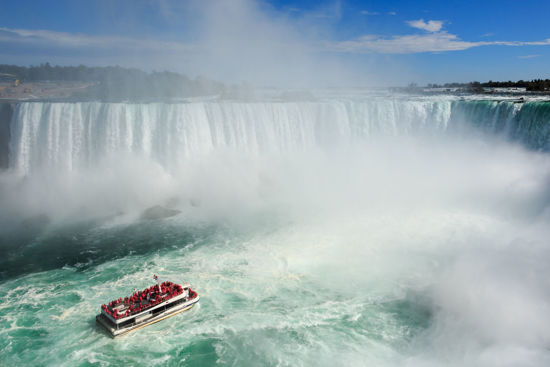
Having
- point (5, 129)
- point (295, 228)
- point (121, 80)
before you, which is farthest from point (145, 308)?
point (121, 80)

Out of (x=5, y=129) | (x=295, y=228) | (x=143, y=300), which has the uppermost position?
(x=5, y=129)

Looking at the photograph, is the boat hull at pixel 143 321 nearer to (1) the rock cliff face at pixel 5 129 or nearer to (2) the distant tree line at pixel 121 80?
(1) the rock cliff face at pixel 5 129

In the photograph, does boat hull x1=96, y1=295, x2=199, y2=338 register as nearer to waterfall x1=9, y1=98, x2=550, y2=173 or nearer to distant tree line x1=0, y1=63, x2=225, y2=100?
waterfall x1=9, y1=98, x2=550, y2=173

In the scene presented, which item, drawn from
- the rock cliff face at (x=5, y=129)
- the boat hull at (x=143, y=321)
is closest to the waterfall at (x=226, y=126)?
the rock cliff face at (x=5, y=129)

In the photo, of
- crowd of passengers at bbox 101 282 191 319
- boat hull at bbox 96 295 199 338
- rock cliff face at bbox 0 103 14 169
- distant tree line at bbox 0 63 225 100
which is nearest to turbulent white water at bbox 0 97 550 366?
boat hull at bbox 96 295 199 338

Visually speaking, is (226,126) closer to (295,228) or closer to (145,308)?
(295,228)

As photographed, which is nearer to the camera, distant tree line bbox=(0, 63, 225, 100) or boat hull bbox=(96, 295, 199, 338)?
boat hull bbox=(96, 295, 199, 338)
